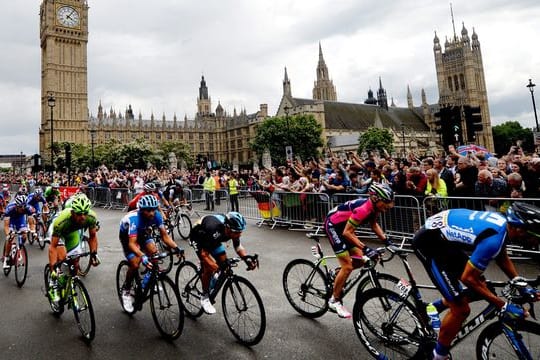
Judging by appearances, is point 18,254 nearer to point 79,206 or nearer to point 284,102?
point 79,206

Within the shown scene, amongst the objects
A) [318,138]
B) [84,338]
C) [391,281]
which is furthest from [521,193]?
[318,138]

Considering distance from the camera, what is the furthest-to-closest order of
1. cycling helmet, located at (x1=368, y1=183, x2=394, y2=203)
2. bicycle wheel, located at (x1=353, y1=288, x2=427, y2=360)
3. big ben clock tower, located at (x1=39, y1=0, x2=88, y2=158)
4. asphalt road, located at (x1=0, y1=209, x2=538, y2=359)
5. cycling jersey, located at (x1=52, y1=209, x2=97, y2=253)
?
big ben clock tower, located at (x1=39, y1=0, x2=88, y2=158)
cycling jersey, located at (x1=52, y1=209, x2=97, y2=253)
cycling helmet, located at (x1=368, y1=183, x2=394, y2=203)
asphalt road, located at (x1=0, y1=209, x2=538, y2=359)
bicycle wheel, located at (x1=353, y1=288, x2=427, y2=360)

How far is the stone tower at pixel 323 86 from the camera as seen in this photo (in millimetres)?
109750

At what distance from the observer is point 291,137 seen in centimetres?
→ 6112

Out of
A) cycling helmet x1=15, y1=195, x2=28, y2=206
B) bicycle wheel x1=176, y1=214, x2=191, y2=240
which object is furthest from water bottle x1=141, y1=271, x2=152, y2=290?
bicycle wheel x1=176, y1=214, x2=191, y2=240

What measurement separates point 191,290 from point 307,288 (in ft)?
5.37

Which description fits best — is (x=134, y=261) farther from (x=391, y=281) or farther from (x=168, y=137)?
(x=168, y=137)

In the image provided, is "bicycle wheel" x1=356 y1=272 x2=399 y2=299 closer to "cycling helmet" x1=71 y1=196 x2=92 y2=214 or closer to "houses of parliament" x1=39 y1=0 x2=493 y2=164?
"cycling helmet" x1=71 y1=196 x2=92 y2=214

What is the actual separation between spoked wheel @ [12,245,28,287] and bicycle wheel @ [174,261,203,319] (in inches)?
141

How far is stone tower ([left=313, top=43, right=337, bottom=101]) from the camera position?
10975 centimetres

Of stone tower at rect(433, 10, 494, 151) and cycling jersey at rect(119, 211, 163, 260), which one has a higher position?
stone tower at rect(433, 10, 494, 151)

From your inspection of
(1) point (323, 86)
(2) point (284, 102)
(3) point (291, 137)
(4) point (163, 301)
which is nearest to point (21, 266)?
(4) point (163, 301)

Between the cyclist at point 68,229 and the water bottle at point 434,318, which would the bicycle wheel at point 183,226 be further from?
the water bottle at point 434,318

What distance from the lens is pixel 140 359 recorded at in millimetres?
3998
